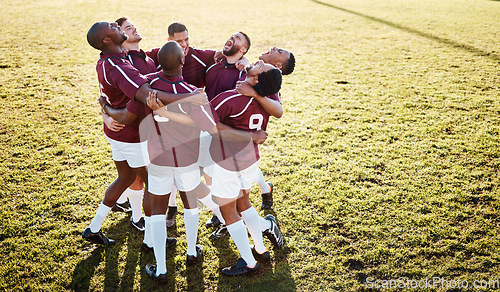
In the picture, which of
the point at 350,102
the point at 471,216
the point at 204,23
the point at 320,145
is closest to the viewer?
the point at 471,216

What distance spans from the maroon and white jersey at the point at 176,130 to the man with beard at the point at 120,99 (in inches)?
3.3

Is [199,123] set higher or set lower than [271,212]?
higher

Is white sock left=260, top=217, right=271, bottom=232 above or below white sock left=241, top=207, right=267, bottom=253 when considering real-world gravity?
below

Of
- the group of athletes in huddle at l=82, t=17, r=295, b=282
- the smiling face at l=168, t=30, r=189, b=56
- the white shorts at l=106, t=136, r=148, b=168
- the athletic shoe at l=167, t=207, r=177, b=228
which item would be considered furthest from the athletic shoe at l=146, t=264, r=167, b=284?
the smiling face at l=168, t=30, r=189, b=56

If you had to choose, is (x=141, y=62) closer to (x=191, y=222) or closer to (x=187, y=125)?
(x=187, y=125)

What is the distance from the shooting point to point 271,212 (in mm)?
4215

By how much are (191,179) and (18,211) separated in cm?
242

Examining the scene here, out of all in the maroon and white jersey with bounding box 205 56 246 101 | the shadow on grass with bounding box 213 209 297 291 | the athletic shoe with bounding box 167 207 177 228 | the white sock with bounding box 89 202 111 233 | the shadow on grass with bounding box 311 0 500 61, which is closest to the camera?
the shadow on grass with bounding box 213 209 297 291

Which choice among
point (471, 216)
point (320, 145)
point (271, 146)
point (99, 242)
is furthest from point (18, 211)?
point (471, 216)

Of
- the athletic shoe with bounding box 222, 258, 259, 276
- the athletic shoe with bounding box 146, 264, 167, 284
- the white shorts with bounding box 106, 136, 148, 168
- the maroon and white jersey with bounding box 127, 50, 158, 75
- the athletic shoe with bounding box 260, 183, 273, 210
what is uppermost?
the maroon and white jersey with bounding box 127, 50, 158, 75

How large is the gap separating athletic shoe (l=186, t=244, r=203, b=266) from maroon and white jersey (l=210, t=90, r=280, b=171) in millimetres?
1019

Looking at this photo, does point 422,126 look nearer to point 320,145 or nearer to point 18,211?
point 320,145

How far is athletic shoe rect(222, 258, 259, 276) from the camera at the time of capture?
3344mm

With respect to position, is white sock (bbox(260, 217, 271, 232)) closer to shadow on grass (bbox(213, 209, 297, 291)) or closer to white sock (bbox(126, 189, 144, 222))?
shadow on grass (bbox(213, 209, 297, 291))
